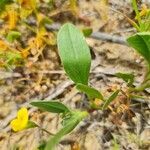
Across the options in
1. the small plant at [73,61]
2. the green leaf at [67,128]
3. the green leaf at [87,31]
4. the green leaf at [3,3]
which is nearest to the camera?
the green leaf at [67,128]

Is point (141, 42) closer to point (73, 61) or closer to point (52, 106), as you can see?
point (73, 61)

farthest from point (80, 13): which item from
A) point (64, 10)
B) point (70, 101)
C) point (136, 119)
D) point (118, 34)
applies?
point (136, 119)

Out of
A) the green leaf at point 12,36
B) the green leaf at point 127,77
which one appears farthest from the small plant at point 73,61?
the green leaf at point 12,36

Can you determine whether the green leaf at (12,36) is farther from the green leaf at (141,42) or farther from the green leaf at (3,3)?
the green leaf at (141,42)

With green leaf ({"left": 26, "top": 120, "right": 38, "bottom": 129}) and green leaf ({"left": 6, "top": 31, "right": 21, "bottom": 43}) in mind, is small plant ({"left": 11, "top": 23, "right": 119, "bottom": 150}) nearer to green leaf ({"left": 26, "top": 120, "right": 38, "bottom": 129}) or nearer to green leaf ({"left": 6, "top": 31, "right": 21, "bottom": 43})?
green leaf ({"left": 26, "top": 120, "right": 38, "bottom": 129})

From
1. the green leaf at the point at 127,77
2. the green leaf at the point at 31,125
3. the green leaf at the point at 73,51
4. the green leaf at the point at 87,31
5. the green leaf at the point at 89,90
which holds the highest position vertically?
the green leaf at the point at 87,31

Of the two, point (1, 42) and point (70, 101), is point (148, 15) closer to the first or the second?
point (70, 101)

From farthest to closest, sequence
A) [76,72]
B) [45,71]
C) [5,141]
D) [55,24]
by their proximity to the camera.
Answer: [55,24] < [45,71] < [5,141] < [76,72]
